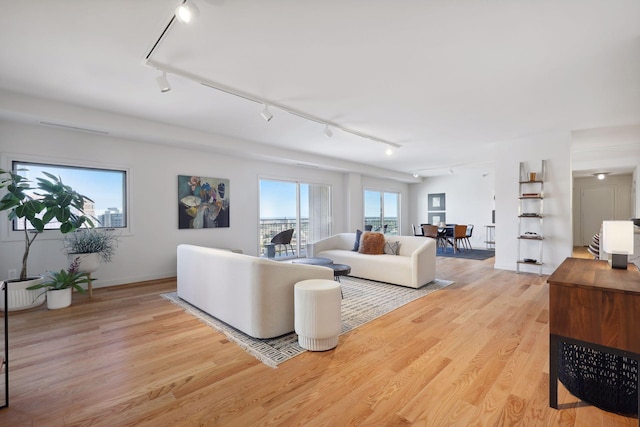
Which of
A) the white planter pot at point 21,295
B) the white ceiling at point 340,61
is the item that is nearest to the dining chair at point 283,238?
the white ceiling at point 340,61

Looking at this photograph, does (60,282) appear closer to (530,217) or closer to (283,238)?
(283,238)

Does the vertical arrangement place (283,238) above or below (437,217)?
below

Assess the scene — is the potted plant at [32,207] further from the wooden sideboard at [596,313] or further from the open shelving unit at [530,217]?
the open shelving unit at [530,217]

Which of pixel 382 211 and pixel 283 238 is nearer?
pixel 283 238

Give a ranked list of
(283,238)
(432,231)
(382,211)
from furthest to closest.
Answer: (382,211), (432,231), (283,238)

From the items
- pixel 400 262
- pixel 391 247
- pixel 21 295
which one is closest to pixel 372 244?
pixel 391 247

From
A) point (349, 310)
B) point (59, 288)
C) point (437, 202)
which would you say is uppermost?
point (437, 202)

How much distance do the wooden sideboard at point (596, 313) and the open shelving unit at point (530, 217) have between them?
3943mm

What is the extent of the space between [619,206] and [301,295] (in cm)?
→ 1125

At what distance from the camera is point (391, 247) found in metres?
5.16

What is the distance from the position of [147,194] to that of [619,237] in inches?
A: 231

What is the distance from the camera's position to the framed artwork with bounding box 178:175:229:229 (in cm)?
541

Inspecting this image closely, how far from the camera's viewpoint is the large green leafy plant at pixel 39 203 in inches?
132

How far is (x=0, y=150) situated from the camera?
3.79 meters
